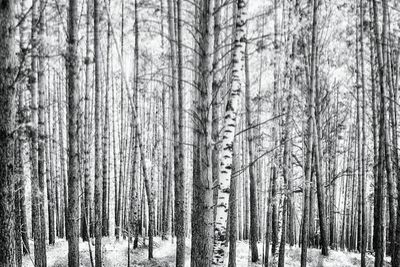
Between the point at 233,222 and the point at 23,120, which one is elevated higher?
the point at 23,120

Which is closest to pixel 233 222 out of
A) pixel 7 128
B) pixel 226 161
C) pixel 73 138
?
pixel 226 161

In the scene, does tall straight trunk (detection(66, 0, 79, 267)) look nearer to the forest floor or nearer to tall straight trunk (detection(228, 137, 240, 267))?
tall straight trunk (detection(228, 137, 240, 267))

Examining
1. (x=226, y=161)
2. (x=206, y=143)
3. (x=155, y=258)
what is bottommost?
(x=155, y=258)

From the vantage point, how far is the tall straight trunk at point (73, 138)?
704cm

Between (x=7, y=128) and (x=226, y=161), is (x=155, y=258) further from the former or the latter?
(x=7, y=128)

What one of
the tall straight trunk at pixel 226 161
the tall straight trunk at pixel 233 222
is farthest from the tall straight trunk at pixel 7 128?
the tall straight trunk at pixel 233 222

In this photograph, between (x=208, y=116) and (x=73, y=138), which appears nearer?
(x=208, y=116)

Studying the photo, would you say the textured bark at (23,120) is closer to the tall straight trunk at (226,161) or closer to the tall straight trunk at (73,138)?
the tall straight trunk at (73,138)

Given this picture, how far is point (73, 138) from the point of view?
282 inches

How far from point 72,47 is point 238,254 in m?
10.2

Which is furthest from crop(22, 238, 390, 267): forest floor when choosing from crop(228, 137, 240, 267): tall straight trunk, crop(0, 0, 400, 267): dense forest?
crop(228, 137, 240, 267): tall straight trunk

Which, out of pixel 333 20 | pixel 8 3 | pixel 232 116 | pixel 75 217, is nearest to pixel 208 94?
pixel 232 116

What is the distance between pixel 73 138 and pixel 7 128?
2.72 m

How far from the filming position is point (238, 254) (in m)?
14.0
